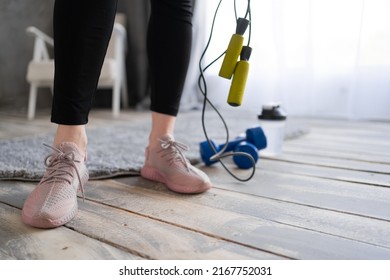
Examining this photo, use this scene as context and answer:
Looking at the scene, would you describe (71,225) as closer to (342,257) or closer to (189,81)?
(342,257)

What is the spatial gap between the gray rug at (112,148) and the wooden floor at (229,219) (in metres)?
0.04

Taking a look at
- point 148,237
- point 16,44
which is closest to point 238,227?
point 148,237

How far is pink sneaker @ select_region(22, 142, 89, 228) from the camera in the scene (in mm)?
566

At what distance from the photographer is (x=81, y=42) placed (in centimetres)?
60

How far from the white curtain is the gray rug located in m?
0.43

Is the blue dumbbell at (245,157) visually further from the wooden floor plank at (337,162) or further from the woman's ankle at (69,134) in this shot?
the woman's ankle at (69,134)

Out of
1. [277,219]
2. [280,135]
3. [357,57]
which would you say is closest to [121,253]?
[277,219]

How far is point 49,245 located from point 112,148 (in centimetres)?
63

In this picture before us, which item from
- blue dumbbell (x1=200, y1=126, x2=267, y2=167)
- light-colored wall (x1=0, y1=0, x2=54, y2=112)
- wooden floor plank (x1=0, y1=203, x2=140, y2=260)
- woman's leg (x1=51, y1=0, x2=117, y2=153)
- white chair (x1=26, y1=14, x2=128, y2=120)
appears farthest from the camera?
light-colored wall (x1=0, y1=0, x2=54, y2=112)

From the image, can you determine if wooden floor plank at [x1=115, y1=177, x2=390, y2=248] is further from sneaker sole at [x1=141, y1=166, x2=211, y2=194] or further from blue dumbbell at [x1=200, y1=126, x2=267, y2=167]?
blue dumbbell at [x1=200, y1=126, x2=267, y2=167]

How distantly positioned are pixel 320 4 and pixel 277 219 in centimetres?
155

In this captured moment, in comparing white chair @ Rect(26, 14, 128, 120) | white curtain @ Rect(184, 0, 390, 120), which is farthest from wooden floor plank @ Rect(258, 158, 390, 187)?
white chair @ Rect(26, 14, 128, 120)

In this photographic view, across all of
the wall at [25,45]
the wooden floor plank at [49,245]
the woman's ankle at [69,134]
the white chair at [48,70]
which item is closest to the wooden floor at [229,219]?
the wooden floor plank at [49,245]

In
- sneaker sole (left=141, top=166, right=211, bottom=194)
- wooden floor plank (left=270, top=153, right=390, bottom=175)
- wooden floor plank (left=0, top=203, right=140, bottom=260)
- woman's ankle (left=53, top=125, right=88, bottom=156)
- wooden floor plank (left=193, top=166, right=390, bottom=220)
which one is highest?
woman's ankle (left=53, top=125, right=88, bottom=156)
